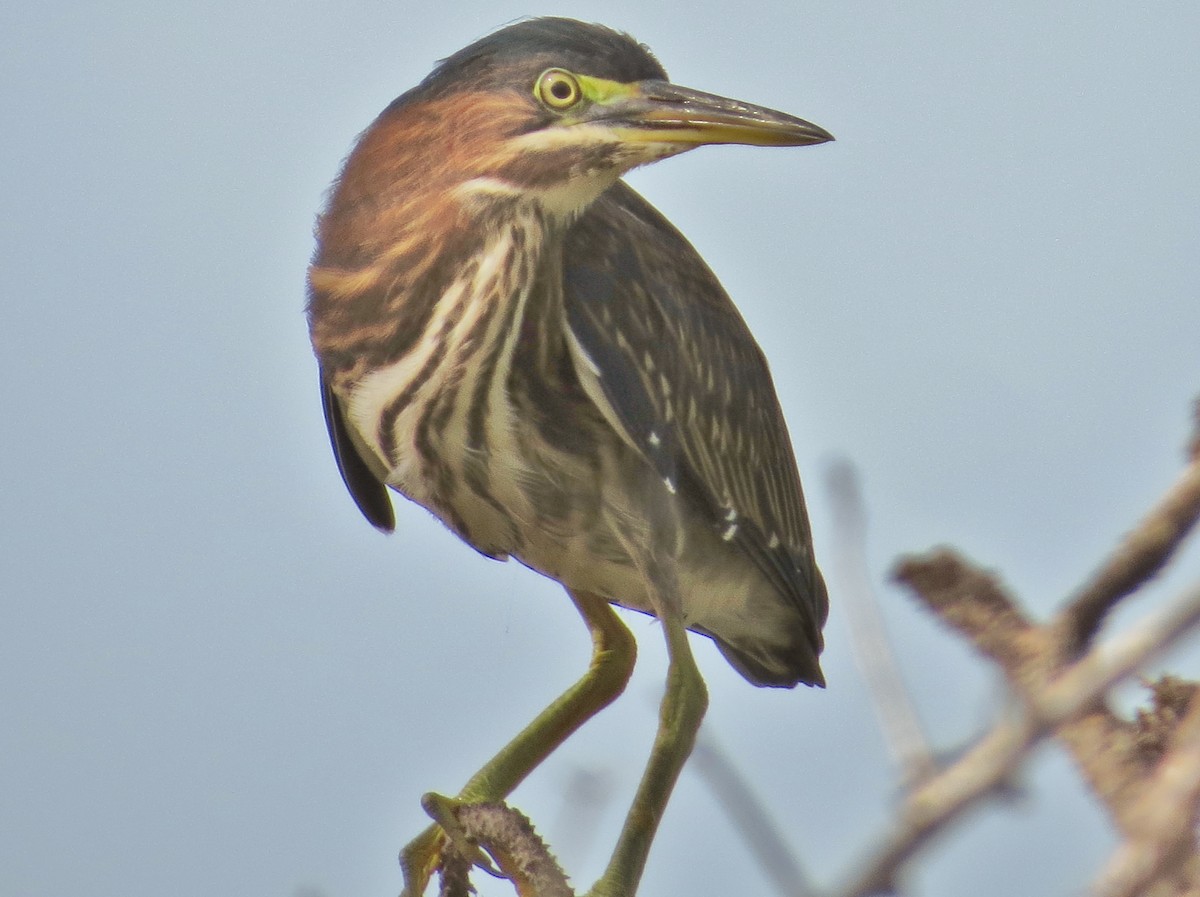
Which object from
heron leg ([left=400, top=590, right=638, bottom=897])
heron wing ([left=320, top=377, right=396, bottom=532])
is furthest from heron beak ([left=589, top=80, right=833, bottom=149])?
heron leg ([left=400, top=590, right=638, bottom=897])

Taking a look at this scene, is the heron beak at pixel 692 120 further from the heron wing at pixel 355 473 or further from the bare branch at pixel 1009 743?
the bare branch at pixel 1009 743

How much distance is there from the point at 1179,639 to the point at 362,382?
2.74 metres

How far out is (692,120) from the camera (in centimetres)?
296

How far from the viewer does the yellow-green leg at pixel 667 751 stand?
134 inches

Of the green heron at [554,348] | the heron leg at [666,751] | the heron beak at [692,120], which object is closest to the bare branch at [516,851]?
the heron leg at [666,751]

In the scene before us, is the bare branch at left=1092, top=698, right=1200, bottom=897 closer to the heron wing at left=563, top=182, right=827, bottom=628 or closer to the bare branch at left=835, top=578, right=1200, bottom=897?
the bare branch at left=835, top=578, right=1200, bottom=897

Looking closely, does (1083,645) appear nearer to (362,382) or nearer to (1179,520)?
(1179,520)

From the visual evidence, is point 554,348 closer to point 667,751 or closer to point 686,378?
point 686,378

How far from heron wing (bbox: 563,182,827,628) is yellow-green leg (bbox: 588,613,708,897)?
0.32m

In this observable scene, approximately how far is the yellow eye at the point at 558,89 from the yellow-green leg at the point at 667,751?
110 cm

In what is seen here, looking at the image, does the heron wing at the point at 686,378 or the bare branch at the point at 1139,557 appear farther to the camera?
the heron wing at the point at 686,378

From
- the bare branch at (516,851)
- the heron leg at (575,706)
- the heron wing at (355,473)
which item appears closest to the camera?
the bare branch at (516,851)

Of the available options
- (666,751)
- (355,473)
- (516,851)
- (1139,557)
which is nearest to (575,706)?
(666,751)

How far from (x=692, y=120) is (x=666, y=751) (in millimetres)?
1341
